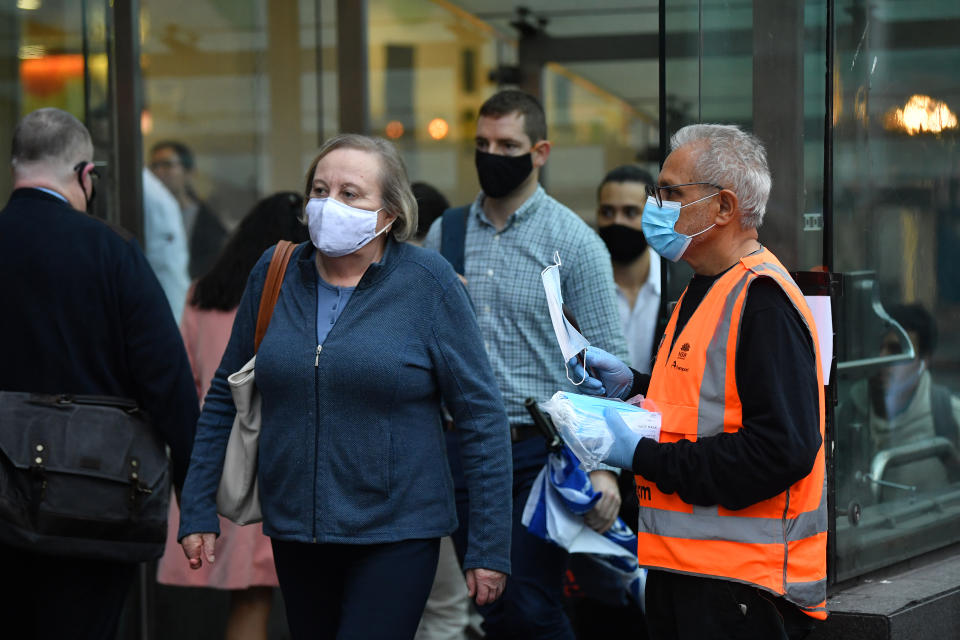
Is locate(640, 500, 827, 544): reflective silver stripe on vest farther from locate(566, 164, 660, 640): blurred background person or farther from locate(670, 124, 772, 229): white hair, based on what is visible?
locate(566, 164, 660, 640): blurred background person

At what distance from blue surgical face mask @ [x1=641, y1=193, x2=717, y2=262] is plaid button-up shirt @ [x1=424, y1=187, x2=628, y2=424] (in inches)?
50.2

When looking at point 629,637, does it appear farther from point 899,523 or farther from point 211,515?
point 211,515

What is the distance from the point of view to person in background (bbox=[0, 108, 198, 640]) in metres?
3.64

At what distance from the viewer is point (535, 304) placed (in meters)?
4.21

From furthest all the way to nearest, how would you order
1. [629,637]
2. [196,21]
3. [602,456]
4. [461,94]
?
[461,94], [196,21], [629,637], [602,456]

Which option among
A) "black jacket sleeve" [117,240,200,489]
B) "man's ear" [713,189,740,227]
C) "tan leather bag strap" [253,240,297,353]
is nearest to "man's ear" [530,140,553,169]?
"tan leather bag strap" [253,240,297,353]

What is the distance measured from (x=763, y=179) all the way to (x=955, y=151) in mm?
2615

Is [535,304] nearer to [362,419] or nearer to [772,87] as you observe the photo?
[772,87]

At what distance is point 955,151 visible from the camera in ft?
16.6

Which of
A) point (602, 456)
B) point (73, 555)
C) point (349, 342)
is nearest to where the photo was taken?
point (602, 456)

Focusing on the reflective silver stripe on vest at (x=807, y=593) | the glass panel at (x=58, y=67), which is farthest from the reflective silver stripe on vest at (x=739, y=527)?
the glass panel at (x=58, y=67)

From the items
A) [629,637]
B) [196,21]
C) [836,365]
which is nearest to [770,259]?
[836,365]

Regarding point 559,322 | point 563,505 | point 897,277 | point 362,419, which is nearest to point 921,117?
point 897,277

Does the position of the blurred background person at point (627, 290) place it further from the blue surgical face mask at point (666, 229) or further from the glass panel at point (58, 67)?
the glass panel at point (58, 67)
